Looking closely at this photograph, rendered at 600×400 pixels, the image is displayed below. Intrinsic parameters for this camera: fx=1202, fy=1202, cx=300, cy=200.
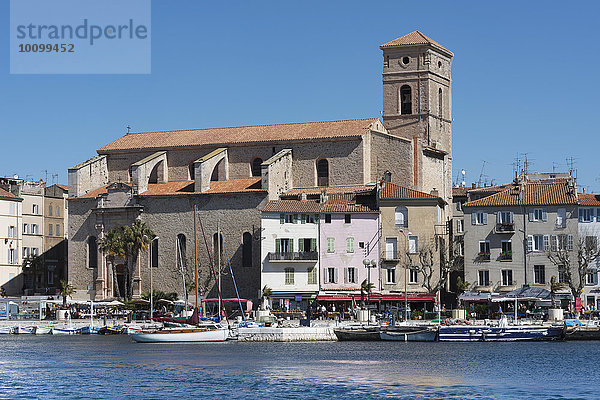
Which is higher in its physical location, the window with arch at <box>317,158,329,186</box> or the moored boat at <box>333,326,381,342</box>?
the window with arch at <box>317,158,329,186</box>

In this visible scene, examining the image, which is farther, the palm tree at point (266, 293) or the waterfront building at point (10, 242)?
the waterfront building at point (10, 242)

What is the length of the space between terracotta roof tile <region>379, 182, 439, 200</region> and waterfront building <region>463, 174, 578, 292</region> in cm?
331

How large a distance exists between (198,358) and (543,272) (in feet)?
93.5

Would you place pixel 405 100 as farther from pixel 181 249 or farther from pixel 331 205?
pixel 181 249

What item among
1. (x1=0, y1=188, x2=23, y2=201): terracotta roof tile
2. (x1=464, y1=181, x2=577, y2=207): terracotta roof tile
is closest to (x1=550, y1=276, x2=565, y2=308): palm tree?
(x1=464, y1=181, x2=577, y2=207): terracotta roof tile

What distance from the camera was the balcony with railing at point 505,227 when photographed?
79.9m

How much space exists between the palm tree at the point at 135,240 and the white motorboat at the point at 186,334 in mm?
19522

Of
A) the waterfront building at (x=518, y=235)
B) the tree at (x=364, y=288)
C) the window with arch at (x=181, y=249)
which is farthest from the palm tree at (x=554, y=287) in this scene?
the window with arch at (x=181, y=249)

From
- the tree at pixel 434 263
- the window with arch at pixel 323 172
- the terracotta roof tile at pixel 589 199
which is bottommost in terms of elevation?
the tree at pixel 434 263

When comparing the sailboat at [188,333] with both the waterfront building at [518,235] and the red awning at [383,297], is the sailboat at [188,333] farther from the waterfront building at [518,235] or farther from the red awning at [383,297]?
the waterfront building at [518,235]

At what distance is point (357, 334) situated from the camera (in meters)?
68.9

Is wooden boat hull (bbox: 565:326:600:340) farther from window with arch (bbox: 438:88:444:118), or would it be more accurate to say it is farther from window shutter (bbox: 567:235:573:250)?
window with arch (bbox: 438:88:444:118)

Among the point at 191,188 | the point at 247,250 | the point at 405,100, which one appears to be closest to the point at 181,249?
the point at 191,188

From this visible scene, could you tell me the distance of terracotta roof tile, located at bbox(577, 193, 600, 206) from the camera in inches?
3117
